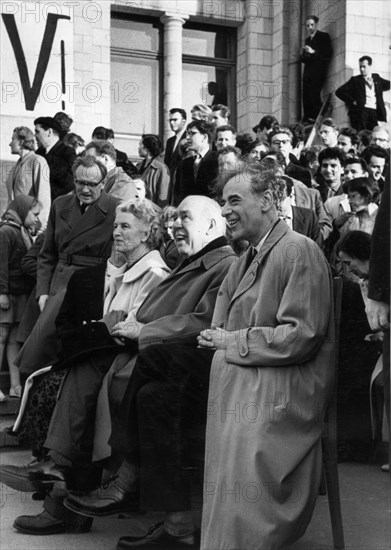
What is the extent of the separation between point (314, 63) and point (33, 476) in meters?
12.1

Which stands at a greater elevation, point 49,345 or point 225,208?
point 225,208

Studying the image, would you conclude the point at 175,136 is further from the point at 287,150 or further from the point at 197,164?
the point at 197,164

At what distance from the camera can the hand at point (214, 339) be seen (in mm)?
Answer: 3760

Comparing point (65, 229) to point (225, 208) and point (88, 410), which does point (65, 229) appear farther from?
point (225, 208)

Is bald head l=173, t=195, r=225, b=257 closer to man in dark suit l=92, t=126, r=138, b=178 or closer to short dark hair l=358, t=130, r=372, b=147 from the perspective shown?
man in dark suit l=92, t=126, r=138, b=178

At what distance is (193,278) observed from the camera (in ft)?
14.9

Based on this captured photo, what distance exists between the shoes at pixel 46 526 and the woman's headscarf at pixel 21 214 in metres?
2.84

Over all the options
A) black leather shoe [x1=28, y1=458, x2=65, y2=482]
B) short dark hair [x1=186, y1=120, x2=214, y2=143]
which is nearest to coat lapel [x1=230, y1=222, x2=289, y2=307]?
black leather shoe [x1=28, y1=458, x2=65, y2=482]

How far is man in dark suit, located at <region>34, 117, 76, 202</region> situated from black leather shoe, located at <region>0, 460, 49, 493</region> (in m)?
3.99

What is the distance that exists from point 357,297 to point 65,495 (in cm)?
171

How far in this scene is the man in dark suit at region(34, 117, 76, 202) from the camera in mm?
8359

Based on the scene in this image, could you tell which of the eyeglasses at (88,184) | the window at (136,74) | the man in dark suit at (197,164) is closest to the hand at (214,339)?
the eyeglasses at (88,184)

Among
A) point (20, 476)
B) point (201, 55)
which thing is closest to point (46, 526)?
point (20, 476)

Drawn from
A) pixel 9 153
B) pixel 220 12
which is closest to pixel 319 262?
pixel 9 153
